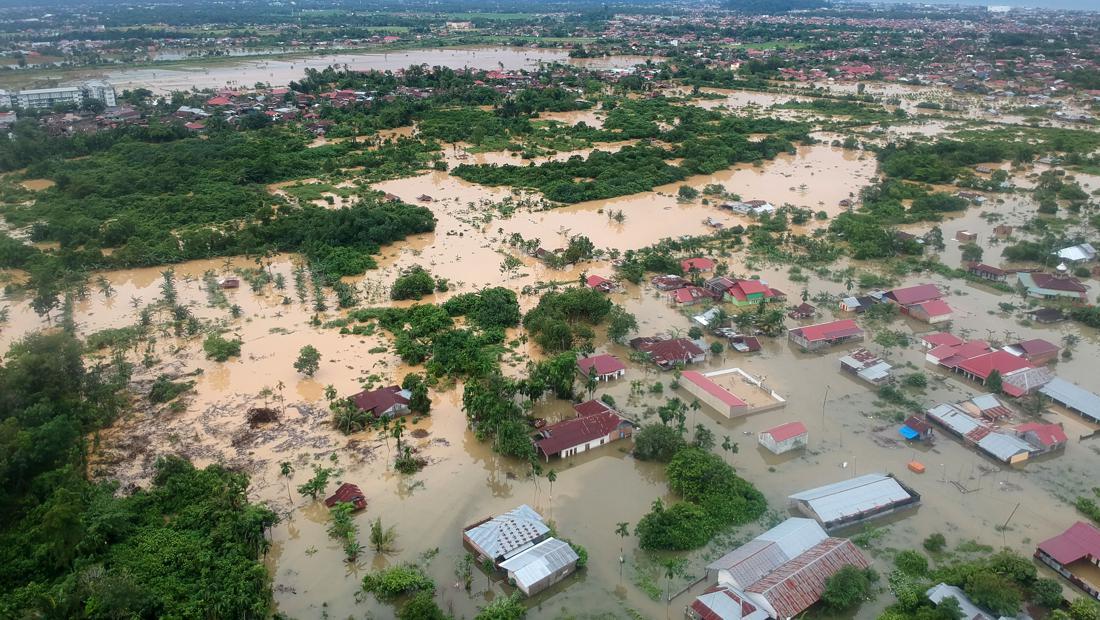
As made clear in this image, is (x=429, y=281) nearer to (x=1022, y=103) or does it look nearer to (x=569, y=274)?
(x=569, y=274)

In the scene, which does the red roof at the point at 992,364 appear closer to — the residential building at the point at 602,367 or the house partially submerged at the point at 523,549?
the residential building at the point at 602,367

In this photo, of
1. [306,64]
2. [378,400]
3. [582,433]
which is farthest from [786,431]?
[306,64]

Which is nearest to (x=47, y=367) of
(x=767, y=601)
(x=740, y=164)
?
(x=767, y=601)

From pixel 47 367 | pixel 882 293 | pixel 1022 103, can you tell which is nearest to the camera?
pixel 47 367

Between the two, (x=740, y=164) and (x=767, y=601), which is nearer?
(x=767, y=601)

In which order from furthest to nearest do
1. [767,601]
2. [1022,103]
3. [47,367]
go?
[1022,103] → [47,367] → [767,601]

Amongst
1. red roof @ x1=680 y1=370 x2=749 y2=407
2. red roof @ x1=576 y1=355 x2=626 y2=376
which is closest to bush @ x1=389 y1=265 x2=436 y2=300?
red roof @ x1=576 y1=355 x2=626 y2=376

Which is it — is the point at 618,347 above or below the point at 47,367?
below
